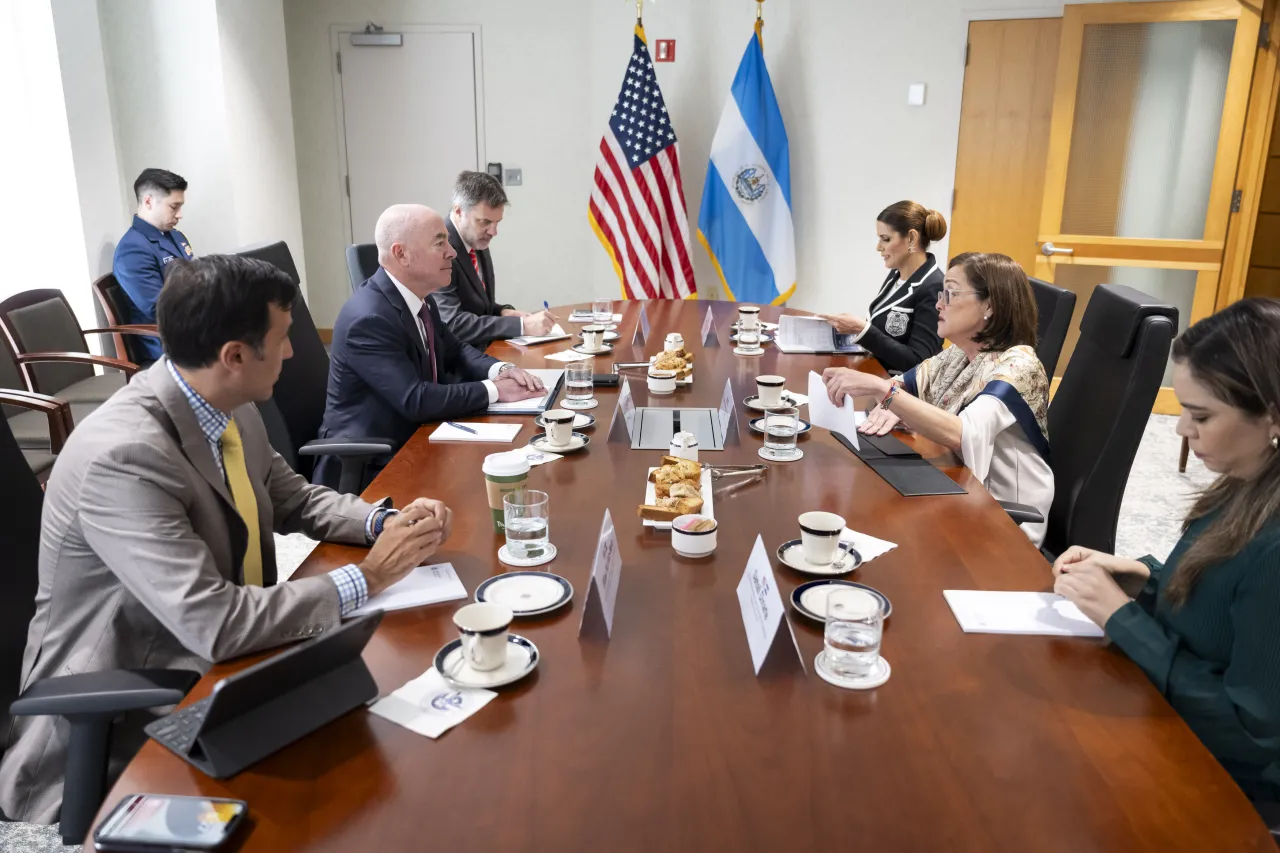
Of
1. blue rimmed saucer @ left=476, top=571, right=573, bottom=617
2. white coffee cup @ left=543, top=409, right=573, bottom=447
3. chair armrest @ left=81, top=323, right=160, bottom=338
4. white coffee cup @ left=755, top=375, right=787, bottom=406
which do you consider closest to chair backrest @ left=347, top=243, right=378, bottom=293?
chair armrest @ left=81, top=323, right=160, bottom=338

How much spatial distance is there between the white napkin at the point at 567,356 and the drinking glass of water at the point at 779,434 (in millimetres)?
1099

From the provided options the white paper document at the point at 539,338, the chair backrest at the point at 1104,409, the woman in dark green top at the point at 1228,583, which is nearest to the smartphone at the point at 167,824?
the woman in dark green top at the point at 1228,583

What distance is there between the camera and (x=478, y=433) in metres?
2.34

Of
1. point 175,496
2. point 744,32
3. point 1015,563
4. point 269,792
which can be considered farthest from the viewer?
point 744,32

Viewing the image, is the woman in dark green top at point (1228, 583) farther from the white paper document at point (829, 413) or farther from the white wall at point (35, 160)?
the white wall at point (35, 160)

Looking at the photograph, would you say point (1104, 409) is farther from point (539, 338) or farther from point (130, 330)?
point (130, 330)

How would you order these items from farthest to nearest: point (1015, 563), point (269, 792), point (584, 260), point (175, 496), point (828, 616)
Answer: point (584, 260) → point (1015, 563) → point (175, 496) → point (828, 616) → point (269, 792)

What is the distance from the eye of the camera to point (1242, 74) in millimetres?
4746

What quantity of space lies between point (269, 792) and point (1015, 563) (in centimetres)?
122

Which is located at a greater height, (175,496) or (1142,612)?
(175,496)

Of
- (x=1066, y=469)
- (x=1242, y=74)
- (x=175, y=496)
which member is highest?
(x=1242, y=74)

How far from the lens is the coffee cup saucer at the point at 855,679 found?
124cm

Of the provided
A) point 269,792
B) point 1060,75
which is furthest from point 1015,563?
point 1060,75

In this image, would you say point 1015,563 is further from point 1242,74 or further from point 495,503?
point 1242,74
